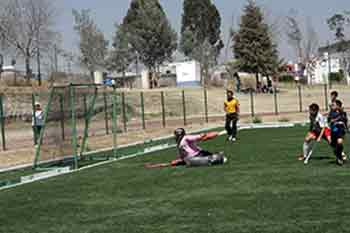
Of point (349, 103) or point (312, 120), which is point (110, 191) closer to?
point (312, 120)

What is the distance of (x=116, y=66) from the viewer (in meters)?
82.6

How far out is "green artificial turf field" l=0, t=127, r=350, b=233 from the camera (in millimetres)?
8469

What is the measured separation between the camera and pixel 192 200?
10414 millimetres

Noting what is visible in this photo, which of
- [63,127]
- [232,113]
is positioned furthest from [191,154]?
[232,113]

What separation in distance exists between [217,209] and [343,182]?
2.95 m

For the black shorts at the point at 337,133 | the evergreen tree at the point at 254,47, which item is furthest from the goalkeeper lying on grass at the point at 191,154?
the evergreen tree at the point at 254,47

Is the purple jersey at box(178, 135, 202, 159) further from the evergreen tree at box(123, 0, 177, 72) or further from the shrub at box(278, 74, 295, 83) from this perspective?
the shrub at box(278, 74, 295, 83)

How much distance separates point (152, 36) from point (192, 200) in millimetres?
70019

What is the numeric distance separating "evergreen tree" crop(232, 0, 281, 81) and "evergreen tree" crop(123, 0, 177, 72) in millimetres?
14568

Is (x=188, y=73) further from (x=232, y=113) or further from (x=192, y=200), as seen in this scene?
(x=192, y=200)

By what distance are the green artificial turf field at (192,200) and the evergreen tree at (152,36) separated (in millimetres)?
64254

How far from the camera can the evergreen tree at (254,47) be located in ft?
217

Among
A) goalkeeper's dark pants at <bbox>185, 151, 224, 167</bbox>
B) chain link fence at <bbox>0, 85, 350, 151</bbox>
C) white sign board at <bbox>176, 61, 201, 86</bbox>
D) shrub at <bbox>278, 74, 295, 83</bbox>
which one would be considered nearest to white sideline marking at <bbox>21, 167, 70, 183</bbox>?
goalkeeper's dark pants at <bbox>185, 151, 224, 167</bbox>

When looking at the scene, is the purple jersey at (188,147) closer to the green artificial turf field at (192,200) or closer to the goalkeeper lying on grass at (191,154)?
the goalkeeper lying on grass at (191,154)
